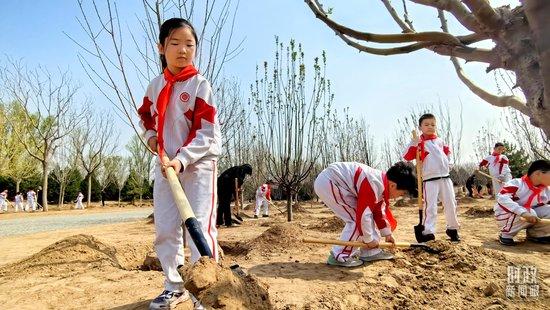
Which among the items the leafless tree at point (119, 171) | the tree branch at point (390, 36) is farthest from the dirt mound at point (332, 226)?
the leafless tree at point (119, 171)

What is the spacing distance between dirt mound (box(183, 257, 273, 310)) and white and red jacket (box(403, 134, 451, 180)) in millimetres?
3685

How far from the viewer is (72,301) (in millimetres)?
2613

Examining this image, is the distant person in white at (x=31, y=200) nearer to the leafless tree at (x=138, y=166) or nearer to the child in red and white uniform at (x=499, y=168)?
the leafless tree at (x=138, y=166)

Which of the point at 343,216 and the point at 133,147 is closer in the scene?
the point at 343,216

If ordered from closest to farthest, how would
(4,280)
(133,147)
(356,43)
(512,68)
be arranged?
(512,68) → (356,43) → (4,280) → (133,147)

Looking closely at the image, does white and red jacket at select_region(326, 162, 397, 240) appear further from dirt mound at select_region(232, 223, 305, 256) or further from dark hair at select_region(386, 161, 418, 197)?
→ dirt mound at select_region(232, 223, 305, 256)

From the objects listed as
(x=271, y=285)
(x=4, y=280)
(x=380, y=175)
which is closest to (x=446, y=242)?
(x=380, y=175)

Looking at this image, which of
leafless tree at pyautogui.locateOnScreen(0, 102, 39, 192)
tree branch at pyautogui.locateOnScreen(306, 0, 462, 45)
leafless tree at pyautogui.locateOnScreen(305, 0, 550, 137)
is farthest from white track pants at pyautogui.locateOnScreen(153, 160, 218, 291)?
leafless tree at pyautogui.locateOnScreen(0, 102, 39, 192)

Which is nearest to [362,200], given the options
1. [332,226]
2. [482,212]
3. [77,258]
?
[77,258]

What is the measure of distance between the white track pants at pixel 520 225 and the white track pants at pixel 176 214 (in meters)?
4.13

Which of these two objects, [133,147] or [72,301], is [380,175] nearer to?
[72,301]

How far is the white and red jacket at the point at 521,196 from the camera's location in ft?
15.5

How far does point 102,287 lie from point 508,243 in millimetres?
4563

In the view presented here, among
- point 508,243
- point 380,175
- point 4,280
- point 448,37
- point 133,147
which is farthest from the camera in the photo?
point 133,147
